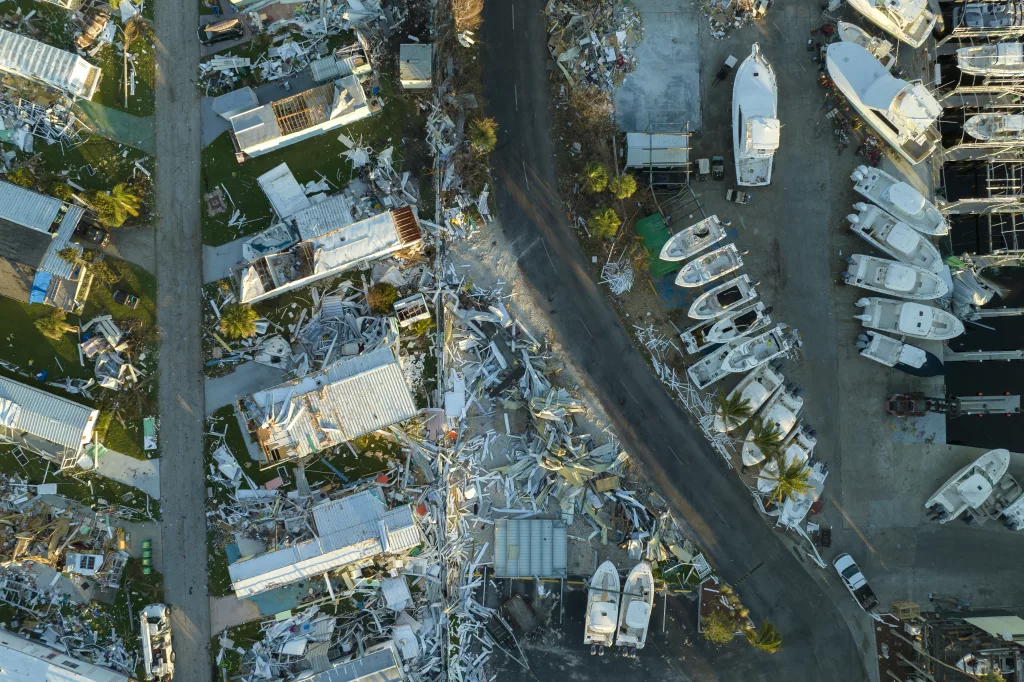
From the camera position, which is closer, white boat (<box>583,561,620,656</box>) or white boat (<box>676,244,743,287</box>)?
white boat (<box>583,561,620,656</box>)

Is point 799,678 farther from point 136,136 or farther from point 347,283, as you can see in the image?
point 136,136

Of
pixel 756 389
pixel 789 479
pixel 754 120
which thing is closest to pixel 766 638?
pixel 789 479

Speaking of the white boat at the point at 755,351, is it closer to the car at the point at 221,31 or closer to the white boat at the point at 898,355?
the white boat at the point at 898,355

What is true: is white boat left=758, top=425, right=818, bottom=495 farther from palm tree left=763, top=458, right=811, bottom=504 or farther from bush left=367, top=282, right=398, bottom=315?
bush left=367, top=282, right=398, bottom=315

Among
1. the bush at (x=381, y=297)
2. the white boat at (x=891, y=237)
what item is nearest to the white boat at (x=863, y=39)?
the white boat at (x=891, y=237)

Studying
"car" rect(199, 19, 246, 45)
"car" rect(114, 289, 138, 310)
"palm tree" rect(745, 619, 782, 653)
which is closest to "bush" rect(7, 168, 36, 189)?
"car" rect(114, 289, 138, 310)

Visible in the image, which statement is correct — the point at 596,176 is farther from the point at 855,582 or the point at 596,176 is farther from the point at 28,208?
the point at 28,208
